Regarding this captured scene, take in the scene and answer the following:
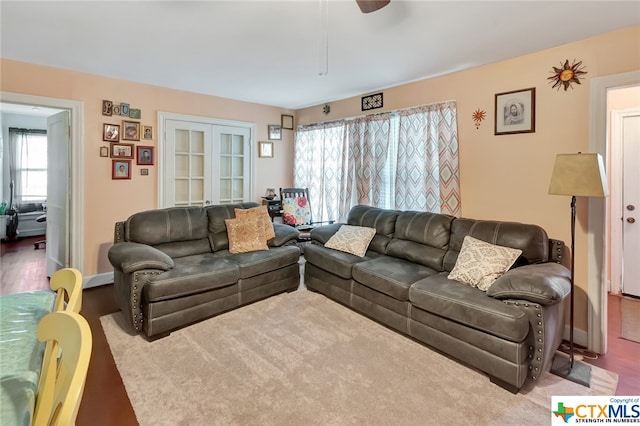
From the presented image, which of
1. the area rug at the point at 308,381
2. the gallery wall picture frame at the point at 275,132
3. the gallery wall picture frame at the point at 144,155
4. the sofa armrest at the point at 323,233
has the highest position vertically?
the gallery wall picture frame at the point at 275,132

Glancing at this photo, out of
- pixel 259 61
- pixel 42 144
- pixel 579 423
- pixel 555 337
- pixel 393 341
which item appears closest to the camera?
pixel 579 423

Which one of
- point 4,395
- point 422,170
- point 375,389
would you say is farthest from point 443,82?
point 4,395

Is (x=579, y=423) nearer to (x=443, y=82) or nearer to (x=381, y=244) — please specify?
(x=381, y=244)

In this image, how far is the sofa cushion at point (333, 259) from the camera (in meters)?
3.26

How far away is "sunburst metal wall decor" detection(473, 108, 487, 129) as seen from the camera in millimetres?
3238

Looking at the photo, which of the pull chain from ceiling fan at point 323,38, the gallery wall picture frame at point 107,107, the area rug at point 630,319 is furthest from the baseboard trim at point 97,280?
the area rug at point 630,319

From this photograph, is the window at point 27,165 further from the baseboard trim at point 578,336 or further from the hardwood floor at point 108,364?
the baseboard trim at point 578,336

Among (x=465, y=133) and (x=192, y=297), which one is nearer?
(x=192, y=297)

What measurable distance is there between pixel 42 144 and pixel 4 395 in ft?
27.2

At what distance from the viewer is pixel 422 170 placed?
3.76 meters

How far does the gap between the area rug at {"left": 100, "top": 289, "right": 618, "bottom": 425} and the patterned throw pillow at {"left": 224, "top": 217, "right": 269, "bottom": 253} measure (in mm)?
929

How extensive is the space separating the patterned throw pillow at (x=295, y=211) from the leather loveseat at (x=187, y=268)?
0.75 m

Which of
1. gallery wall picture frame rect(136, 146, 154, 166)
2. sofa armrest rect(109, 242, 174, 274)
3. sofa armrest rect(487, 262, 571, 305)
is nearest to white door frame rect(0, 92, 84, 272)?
gallery wall picture frame rect(136, 146, 154, 166)

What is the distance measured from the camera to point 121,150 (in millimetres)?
3953
